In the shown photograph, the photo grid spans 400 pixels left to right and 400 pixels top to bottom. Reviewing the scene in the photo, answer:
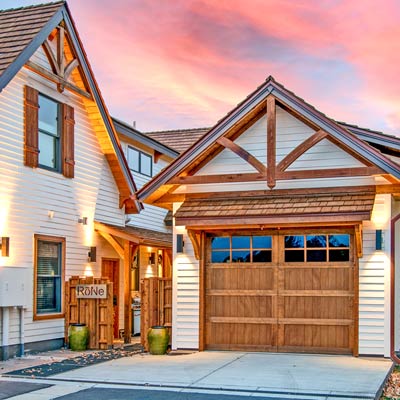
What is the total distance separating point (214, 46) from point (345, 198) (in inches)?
277

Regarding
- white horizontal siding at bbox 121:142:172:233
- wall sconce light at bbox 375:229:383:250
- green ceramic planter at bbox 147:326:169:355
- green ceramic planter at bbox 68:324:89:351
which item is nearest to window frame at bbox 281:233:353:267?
wall sconce light at bbox 375:229:383:250

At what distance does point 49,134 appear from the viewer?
581 inches

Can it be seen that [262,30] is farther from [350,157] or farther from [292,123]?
[350,157]

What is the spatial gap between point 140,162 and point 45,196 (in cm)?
653

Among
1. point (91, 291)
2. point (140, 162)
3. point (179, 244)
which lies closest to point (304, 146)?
point (179, 244)

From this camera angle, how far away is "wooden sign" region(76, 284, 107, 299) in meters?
14.2

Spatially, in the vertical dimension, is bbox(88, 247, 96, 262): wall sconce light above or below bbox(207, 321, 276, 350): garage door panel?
above

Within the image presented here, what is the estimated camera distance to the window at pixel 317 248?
1254 cm

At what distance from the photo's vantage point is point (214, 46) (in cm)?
1734

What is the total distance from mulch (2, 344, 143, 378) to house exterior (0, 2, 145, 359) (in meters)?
1.33

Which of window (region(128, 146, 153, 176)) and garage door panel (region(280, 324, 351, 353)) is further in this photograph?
window (region(128, 146, 153, 176))

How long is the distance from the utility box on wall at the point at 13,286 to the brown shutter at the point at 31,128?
92.0 inches

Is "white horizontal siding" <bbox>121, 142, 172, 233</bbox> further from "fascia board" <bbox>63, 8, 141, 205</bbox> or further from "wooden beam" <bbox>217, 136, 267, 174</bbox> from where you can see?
"wooden beam" <bbox>217, 136, 267, 174</bbox>

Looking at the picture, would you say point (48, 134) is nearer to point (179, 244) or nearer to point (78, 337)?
point (179, 244)
